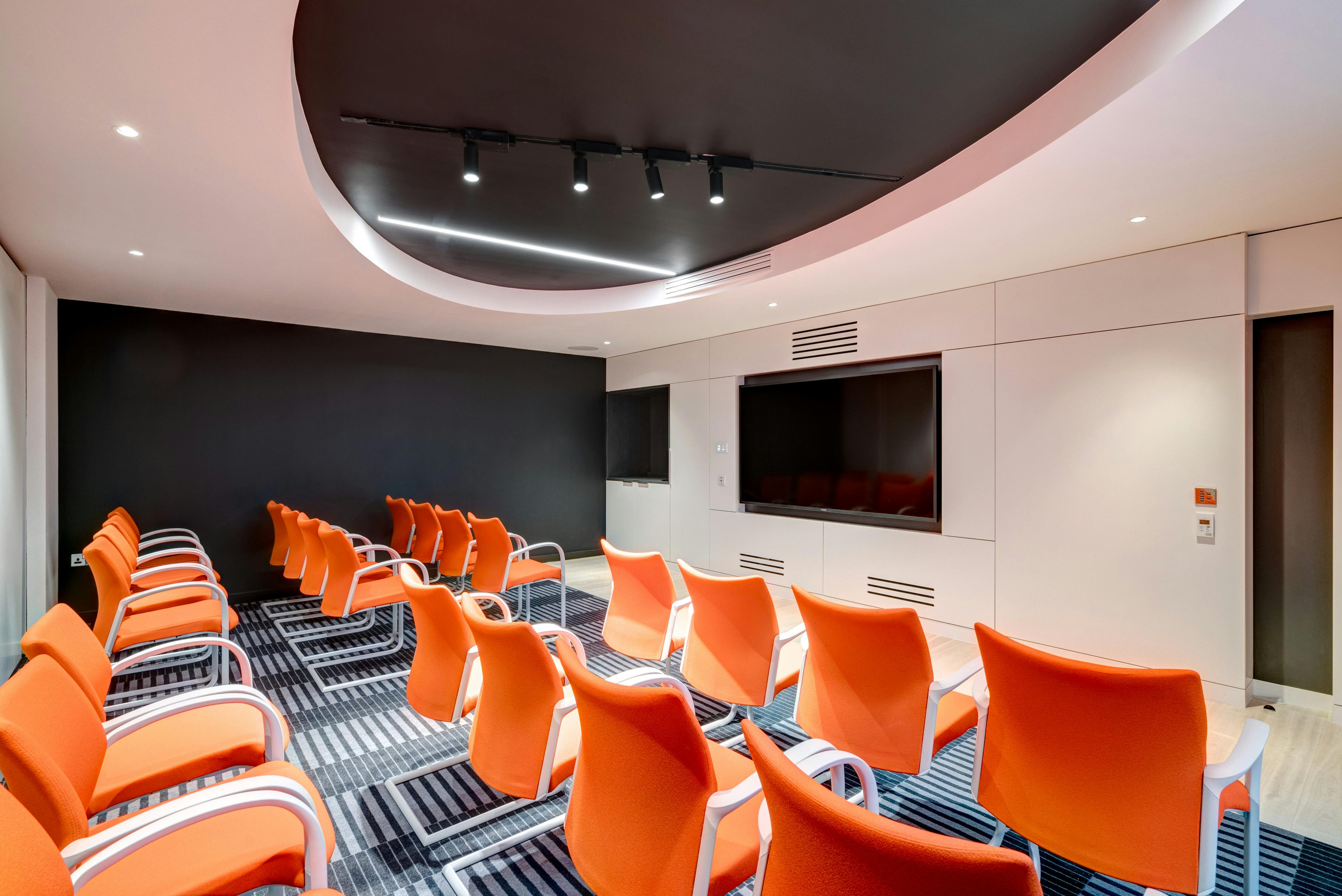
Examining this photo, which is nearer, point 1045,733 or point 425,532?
point 1045,733

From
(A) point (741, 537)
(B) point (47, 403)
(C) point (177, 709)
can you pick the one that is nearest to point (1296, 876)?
(C) point (177, 709)

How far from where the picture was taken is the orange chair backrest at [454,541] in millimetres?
5000

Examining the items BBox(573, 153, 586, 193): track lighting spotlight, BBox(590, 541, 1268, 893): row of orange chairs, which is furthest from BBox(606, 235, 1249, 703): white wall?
BBox(573, 153, 586, 193): track lighting spotlight

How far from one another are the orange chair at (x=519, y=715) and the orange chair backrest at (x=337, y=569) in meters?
2.14

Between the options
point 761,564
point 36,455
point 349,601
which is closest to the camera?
point 349,601

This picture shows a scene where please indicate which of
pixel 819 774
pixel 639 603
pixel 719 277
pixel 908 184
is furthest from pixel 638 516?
pixel 819 774

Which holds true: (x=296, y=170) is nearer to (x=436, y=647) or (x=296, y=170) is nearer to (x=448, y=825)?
(x=436, y=647)

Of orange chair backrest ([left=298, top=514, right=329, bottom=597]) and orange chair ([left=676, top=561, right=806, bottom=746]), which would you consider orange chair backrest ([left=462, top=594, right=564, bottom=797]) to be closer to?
orange chair ([left=676, top=561, right=806, bottom=746])

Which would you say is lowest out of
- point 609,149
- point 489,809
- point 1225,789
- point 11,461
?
point 489,809

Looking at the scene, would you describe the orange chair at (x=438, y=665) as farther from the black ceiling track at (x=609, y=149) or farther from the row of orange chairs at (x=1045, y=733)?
the black ceiling track at (x=609, y=149)

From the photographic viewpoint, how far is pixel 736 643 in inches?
106

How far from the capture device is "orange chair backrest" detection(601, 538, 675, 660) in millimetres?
3164

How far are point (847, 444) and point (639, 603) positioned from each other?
2946 mm

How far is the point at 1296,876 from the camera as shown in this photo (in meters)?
2.06
